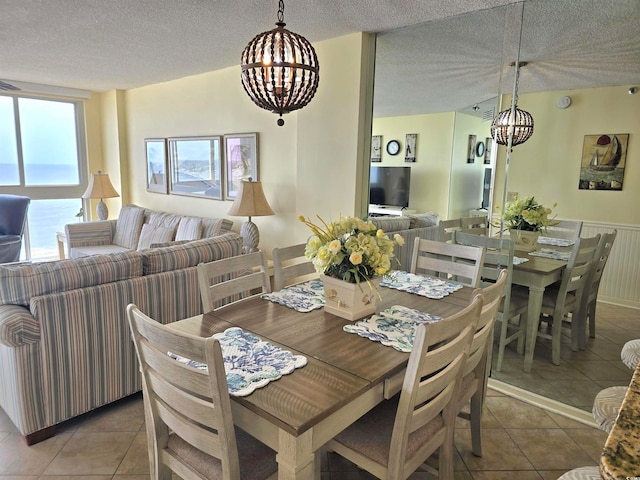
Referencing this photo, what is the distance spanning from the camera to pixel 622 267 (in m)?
2.58

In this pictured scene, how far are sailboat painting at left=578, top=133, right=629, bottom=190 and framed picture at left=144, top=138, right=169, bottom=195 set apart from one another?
4725mm

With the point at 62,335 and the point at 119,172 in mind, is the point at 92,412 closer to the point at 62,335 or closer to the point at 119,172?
the point at 62,335

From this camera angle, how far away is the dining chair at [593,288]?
2590 mm

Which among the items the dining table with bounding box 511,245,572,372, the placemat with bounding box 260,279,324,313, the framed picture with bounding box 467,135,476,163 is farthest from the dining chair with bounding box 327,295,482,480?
the framed picture with bounding box 467,135,476,163

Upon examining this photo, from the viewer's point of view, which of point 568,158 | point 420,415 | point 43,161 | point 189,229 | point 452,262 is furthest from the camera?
point 43,161

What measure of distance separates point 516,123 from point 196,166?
3.70 metres

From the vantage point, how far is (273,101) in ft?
5.96

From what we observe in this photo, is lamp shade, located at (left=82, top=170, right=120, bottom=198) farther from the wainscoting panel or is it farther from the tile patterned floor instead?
the wainscoting panel

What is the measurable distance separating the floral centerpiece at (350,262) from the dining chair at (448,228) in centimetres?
138

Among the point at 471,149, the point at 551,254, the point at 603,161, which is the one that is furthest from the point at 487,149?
the point at 551,254

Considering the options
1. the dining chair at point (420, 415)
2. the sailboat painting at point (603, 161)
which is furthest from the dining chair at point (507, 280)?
the dining chair at point (420, 415)

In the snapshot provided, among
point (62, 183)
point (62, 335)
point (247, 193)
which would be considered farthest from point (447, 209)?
point (62, 183)

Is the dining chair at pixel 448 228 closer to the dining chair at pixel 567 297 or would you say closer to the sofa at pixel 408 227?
the sofa at pixel 408 227

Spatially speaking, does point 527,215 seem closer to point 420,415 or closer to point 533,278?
point 533,278
